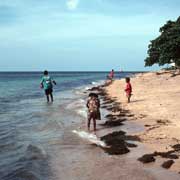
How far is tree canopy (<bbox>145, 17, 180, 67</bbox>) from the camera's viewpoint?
133ft

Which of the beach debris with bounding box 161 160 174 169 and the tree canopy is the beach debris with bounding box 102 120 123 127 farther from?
the tree canopy

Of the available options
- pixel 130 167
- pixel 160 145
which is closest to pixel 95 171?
pixel 130 167

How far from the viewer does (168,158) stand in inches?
370

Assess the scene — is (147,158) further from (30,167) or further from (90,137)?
(90,137)

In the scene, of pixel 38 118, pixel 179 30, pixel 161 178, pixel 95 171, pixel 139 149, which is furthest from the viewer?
pixel 179 30

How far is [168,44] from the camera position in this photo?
40.9 meters

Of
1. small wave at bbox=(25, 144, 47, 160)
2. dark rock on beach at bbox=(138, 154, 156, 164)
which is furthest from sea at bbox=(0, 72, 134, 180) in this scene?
dark rock on beach at bbox=(138, 154, 156, 164)

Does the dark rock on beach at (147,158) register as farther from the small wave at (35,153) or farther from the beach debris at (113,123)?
the beach debris at (113,123)

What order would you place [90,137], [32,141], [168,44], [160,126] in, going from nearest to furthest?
[32,141], [90,137], [160,126], [168,44]

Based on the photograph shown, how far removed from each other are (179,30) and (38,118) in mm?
26082

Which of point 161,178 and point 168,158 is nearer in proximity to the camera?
point 161,178

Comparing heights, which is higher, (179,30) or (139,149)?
(179,30)

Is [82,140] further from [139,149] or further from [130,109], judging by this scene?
[130,109]

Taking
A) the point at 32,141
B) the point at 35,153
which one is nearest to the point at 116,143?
the point at 35,153
